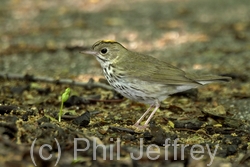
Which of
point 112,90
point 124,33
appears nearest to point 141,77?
point 112,90

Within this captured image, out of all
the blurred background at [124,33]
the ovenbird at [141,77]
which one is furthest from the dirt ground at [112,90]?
the ovenbird at [141,77]

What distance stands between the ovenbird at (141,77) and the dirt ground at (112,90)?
29cm

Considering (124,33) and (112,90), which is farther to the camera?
(124,33)

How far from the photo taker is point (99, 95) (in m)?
6.46

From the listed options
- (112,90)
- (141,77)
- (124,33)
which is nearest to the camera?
(141,77)

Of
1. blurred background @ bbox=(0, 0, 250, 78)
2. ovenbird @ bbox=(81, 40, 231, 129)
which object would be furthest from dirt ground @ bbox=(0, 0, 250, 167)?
ovenbird @ bbox=(81, 40, 231, 129)

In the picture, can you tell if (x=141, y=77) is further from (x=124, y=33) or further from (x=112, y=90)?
(x=124, y=33)

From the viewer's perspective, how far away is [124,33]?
10.5m

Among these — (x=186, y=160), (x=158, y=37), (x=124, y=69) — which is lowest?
(x=186, y=160)

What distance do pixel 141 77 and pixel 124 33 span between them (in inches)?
194

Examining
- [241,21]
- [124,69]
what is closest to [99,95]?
[124,69]

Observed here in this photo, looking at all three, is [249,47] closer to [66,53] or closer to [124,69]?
[66,53]

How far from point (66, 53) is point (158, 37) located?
2.13 m

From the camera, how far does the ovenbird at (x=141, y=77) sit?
5.61 metres
